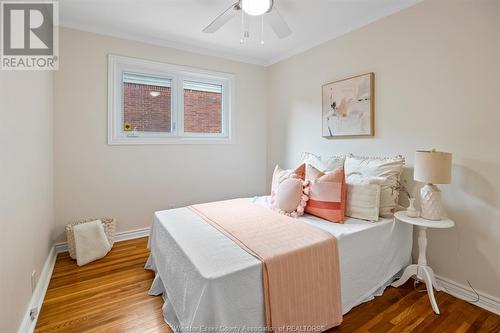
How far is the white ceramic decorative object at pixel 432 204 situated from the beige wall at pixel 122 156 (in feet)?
8.11

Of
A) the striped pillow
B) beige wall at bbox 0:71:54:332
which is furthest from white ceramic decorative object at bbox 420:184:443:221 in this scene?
beige wall at bbox 0:71:54:332

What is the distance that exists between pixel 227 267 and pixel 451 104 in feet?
7.03

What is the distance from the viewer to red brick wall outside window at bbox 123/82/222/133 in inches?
122

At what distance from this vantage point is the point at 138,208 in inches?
123

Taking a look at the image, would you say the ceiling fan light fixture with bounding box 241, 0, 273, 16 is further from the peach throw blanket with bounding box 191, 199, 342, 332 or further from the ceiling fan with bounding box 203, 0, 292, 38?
the peach throw blanket with bounding box 191, 199, 342, 332

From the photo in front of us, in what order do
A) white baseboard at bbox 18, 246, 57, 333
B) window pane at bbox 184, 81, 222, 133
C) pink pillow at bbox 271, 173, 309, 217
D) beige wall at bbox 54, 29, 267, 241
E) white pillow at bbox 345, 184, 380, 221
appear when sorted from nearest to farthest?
white baseboard at bbox 18, 246, 57, 333 → white pillow at bbox 345, 184, 380, 221 → pink pillow at bbox 271, 173, 309, 217 → beige wall at bbox 54, 29, 267, 241 → window pane at bbox 184, 81, 222, 133

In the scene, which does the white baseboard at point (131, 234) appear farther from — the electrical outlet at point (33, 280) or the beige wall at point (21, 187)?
the electrical outlet at point (33, 280)

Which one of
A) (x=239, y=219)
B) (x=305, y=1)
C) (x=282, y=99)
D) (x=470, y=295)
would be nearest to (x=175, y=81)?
(x=282, y=99)

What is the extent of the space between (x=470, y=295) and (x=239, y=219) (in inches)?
74.3

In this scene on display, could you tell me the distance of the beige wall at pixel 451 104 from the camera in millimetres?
1835

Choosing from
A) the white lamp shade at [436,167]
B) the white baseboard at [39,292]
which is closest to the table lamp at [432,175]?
the white lamp shade at [436,167]

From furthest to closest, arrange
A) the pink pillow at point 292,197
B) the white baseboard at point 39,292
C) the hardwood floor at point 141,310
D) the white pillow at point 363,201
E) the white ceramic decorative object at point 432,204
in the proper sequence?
the pink pillow at point 292,197
the white pillow at point 363,201
the white ceramic decorative object at point 432,204
the hardwood floor at point 141,310
the white baseboard at point 39,292

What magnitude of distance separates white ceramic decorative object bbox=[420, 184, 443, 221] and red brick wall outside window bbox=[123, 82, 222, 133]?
8.88 ft

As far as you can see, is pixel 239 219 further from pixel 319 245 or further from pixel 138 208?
pixel 138 208
